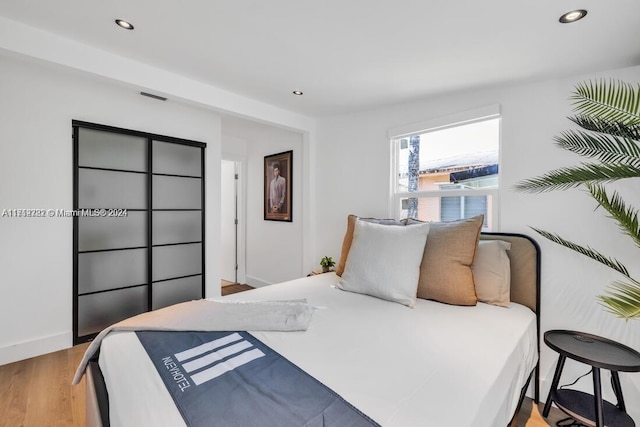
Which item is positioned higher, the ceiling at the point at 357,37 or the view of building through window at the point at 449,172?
the ceiling at the point at 357,37

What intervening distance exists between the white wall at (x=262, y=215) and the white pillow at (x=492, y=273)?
220 centimetres

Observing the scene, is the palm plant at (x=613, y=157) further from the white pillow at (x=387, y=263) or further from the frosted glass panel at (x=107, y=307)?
the frosted glass panel at (x=107, y=307)

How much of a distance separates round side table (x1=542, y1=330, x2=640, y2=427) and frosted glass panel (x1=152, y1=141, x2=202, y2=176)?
344cm

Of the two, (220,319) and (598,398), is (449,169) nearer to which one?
(598,398)

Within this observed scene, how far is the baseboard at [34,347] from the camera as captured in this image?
237 cm

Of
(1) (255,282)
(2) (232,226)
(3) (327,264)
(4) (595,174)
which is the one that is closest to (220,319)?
Result: (3) (327,264)

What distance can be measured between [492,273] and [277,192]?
300 centimetres

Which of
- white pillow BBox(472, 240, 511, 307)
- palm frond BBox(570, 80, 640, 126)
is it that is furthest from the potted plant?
palm frond BBox(570, 80, 640, 126)

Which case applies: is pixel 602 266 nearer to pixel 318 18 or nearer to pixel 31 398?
pixel 318 18

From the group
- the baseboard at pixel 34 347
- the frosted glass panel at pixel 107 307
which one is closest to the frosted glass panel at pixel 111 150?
the frosted glass panel at pixel 107 307

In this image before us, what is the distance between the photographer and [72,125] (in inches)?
103

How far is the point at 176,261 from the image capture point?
3.29 meters

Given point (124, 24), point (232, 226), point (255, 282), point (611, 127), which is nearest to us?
point (611, 127)

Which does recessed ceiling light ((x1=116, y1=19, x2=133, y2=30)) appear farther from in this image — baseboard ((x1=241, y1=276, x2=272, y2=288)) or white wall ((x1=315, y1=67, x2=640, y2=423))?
baseboard ((x1=241, y1=276, x2=272, y2=288))
